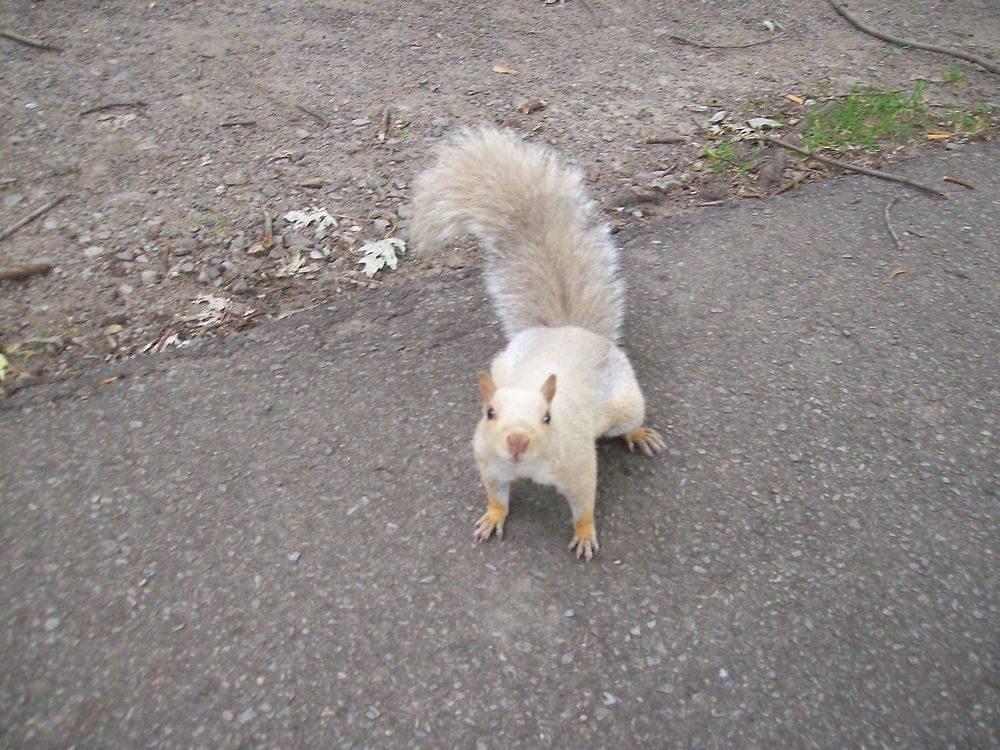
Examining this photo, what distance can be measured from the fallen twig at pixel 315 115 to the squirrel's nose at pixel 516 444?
231 centimetres

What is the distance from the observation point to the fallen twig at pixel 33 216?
8.60ft

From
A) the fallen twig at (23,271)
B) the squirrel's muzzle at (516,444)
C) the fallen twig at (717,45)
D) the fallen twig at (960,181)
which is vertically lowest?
the fallen twig at (23,271)

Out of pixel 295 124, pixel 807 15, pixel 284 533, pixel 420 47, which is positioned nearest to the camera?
pixel 284 533

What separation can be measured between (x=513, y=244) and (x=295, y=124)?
5.20ft

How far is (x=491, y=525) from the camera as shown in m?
1.80

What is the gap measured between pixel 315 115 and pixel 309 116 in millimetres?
28

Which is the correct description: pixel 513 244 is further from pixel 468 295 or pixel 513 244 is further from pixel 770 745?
pixel 770 745

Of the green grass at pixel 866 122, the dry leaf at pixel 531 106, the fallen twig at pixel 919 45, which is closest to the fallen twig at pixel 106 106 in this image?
the dry leaf at pixel 531 106

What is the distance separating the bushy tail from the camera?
6.98ft

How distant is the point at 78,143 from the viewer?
3016 mm

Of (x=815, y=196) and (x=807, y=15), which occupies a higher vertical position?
(x=807, y=15)

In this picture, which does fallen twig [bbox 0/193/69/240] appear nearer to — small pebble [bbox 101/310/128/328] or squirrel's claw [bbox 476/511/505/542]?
small pebble [bbox 101/310/128/328]

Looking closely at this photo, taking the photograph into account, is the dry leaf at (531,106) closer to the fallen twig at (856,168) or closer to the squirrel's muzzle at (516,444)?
the fallen twig at (856,168)

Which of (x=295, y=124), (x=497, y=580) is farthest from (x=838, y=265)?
(x=295, y=124)
